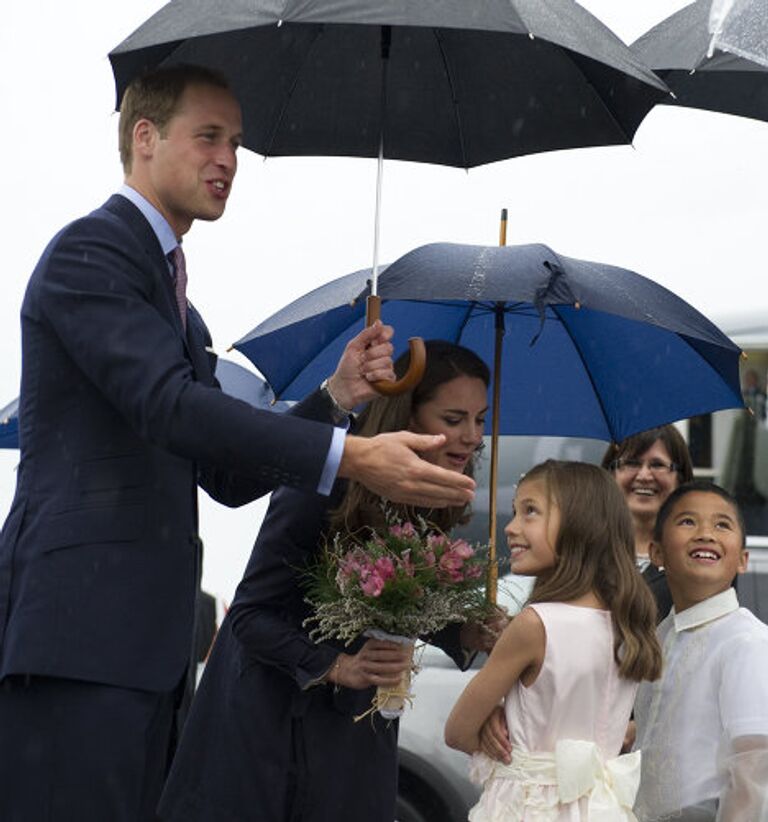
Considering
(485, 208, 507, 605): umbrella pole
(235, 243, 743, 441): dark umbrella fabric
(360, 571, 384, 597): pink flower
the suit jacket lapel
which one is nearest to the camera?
the suit jacket lapel

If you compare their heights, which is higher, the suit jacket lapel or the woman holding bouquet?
the suit jacket lapel

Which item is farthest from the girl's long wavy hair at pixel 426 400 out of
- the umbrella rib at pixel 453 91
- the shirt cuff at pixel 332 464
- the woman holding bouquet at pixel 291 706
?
the shirt cuff at pixel 332 464

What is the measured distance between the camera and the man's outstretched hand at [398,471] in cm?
289

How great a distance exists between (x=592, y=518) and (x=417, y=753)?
2.40 meters

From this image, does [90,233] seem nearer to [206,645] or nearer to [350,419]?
[350,419]

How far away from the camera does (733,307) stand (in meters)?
8.88

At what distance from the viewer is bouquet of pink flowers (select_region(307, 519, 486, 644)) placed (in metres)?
3.59

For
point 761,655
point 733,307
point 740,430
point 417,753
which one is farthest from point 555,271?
point 740,430

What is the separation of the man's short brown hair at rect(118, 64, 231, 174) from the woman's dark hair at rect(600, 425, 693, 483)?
233 centimetres

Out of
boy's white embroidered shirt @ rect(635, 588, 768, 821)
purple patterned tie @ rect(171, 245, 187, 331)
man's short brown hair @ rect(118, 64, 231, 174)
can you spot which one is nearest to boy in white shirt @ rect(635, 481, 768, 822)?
boy's white embroidered shirt @ rect(635, 588, 768, 821)

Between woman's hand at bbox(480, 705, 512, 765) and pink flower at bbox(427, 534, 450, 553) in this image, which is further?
woman's hand at bbox(480, 705, 512, 765)

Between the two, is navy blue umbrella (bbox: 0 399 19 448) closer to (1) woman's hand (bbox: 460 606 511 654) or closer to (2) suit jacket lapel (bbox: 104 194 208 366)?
(1) woman's hand (bbox: 460 606 511 654)

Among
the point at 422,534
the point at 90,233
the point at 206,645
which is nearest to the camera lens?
the point at 90,233

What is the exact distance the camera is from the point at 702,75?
5.11 metres
